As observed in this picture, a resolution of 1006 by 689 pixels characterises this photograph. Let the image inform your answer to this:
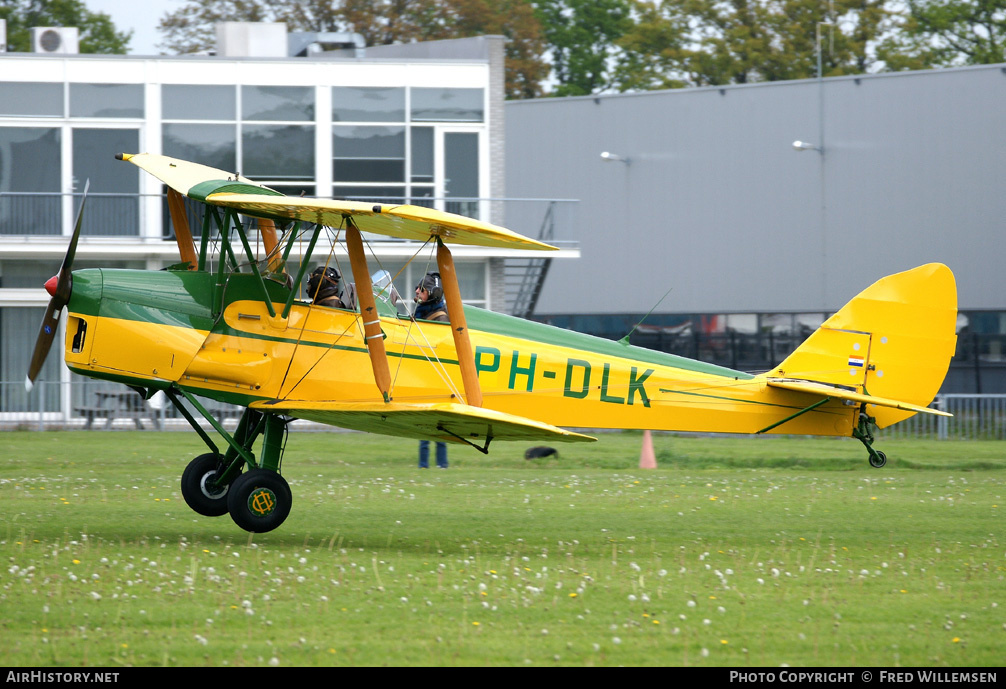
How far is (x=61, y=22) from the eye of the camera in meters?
49.8

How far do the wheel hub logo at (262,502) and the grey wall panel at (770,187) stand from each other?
85.2ft

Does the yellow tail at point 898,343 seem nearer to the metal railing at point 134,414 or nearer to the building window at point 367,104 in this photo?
the metal railing at point 134,414

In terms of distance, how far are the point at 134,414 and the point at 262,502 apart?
1516 cm

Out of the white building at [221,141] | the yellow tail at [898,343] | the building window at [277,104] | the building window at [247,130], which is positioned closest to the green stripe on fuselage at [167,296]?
the yellow tail at [898,343]

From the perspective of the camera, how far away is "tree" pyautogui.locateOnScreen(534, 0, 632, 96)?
2249 inches

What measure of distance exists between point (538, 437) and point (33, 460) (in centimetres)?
1134

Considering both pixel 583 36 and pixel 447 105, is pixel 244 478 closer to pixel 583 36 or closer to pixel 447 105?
pixel 447 105

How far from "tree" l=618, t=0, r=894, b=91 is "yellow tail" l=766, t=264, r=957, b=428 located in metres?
39.1

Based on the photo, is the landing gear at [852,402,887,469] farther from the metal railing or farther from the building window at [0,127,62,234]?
the building window at [0,127,62,234]

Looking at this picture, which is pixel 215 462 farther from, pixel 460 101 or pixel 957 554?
pixel 460 101

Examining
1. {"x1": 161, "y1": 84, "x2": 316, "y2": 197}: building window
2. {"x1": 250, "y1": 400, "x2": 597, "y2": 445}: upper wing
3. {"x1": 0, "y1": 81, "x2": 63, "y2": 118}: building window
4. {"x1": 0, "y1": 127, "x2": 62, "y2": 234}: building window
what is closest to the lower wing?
{"x1": 250, "y1": 400, "x2": 597, "y2": 445}: upper wing

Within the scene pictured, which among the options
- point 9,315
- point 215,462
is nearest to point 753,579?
point 215,462

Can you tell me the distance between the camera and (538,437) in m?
9.70

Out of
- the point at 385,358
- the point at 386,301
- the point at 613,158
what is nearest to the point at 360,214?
the point at 385,358
